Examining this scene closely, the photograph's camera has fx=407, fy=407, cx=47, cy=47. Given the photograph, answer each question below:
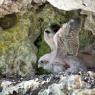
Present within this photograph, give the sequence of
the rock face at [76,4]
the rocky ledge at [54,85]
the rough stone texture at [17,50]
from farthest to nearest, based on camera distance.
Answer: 1. the rough stone texture at [17,50]
2. the rock face at [76,4]
3. the rocky ledge at [54,85]

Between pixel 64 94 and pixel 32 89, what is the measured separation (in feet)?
1.10

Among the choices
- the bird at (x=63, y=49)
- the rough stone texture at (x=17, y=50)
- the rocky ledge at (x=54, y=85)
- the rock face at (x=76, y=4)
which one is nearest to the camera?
the rocky ledge at (x=54, y=85)

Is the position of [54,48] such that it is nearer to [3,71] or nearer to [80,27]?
[80,27]

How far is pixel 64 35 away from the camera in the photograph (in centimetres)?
274

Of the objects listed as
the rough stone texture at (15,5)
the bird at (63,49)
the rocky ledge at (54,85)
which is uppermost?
the rough stone texture at (15,5)

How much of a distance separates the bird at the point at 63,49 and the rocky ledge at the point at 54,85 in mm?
229

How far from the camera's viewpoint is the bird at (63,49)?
9.01 ft

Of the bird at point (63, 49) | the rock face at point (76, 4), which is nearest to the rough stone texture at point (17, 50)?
the bird at point (63, 49)

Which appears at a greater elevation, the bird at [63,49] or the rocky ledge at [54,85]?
the bird at [63,49]

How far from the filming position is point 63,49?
9.16ft

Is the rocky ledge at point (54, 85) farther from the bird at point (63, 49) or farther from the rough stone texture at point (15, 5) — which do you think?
the rough stone texture at point (15, 5)

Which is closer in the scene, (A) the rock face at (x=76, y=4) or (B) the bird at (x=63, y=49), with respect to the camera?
(A) the rock face at (x=76, y=4)

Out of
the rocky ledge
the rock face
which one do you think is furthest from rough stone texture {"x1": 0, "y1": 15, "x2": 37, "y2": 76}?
the rock face

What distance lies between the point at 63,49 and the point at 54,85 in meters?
0.49
